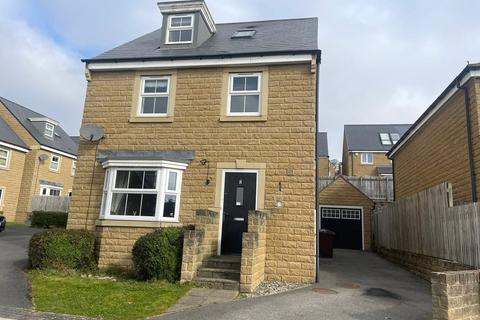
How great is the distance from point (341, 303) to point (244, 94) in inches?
252

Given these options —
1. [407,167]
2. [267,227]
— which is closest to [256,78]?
[267,227]

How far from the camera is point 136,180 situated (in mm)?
11016

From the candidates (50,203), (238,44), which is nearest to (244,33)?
(238,44)

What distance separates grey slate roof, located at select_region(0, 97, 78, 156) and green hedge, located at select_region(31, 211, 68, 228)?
263 inches

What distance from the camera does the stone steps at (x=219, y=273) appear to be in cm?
862

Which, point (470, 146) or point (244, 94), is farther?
point (244, 94)

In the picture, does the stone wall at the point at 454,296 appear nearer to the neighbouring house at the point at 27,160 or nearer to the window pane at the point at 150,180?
the window pane at the point at 150,180

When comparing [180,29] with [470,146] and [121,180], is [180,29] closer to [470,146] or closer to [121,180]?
[121,180]

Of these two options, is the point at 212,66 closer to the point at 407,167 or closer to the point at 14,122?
the point at 407,167

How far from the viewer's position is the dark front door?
1055cm

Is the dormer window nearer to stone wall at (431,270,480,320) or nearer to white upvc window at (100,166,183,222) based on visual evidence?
white upvc window at (100,166,183,222)

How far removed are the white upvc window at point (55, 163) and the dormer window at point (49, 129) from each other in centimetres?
196

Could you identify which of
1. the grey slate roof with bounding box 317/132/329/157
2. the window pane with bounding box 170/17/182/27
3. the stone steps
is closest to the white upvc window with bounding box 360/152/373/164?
the grey slate roof with bounding box 317/132/329/157

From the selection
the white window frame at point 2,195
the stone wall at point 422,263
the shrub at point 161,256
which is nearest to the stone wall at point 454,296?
the stone wall at point 422,263
